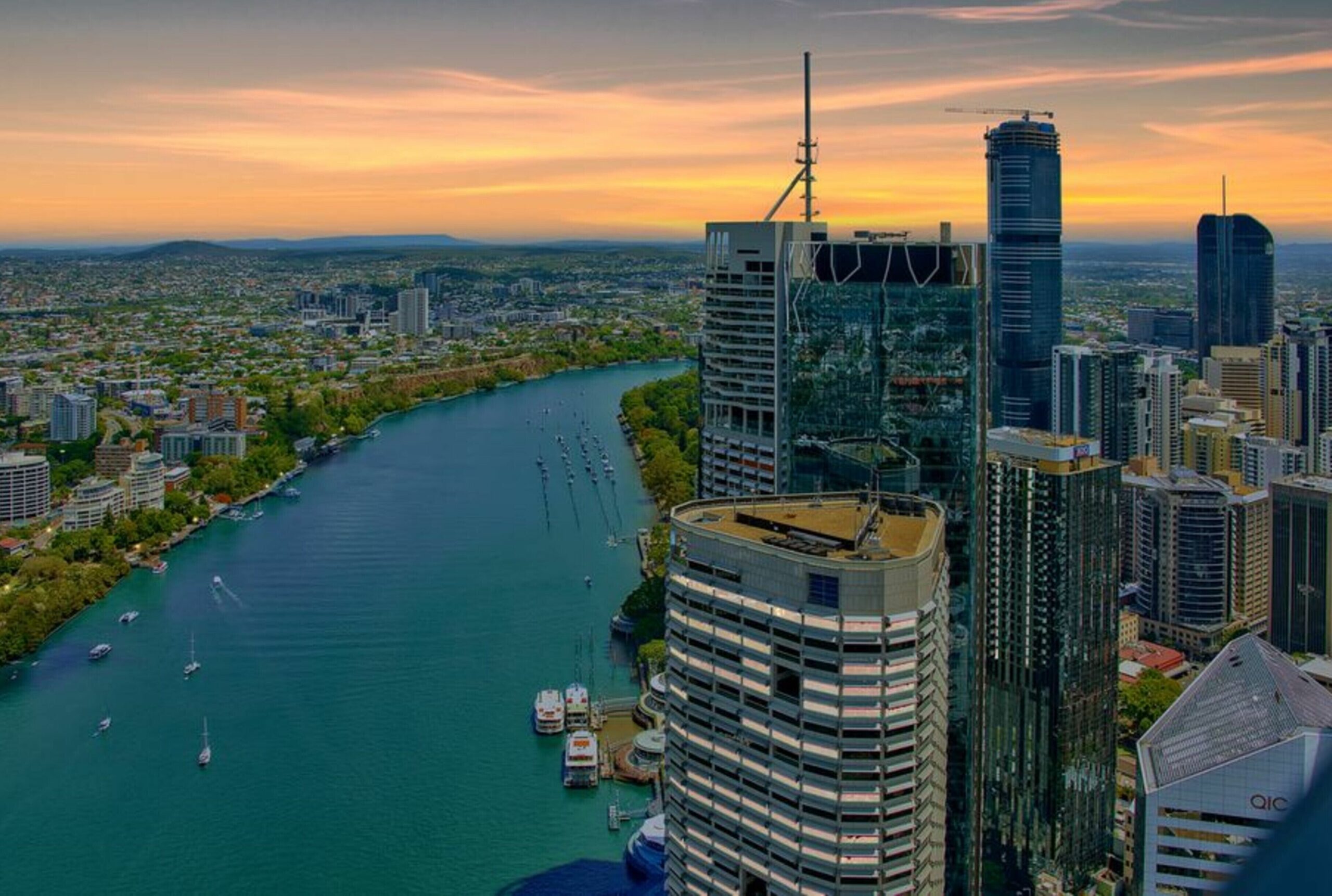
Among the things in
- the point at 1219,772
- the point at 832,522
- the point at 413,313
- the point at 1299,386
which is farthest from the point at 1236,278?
the point at 413,313

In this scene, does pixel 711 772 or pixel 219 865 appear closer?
pixel 711 772

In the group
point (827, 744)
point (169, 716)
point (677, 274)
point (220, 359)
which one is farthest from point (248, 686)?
point (677, 274)

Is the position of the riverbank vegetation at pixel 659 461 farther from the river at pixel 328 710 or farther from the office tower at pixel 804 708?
the office tower at pixel 804 708

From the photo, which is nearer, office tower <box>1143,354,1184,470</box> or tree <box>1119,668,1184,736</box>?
tree <box>1119,668,1184,736</box>

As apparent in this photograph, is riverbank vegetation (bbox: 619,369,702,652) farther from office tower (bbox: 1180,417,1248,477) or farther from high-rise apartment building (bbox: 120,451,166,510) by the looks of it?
office tower (bbox: 1180,417,1248,477)

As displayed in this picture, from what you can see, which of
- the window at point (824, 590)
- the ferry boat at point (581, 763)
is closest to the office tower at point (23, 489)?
the ferry boat at point (581, 763)

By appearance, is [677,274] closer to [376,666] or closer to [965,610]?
[376,666]

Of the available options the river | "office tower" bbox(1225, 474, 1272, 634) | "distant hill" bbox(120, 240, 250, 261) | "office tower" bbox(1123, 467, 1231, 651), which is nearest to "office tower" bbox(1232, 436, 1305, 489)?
"office tower" bbox(1225, 474, 1272, 634)
